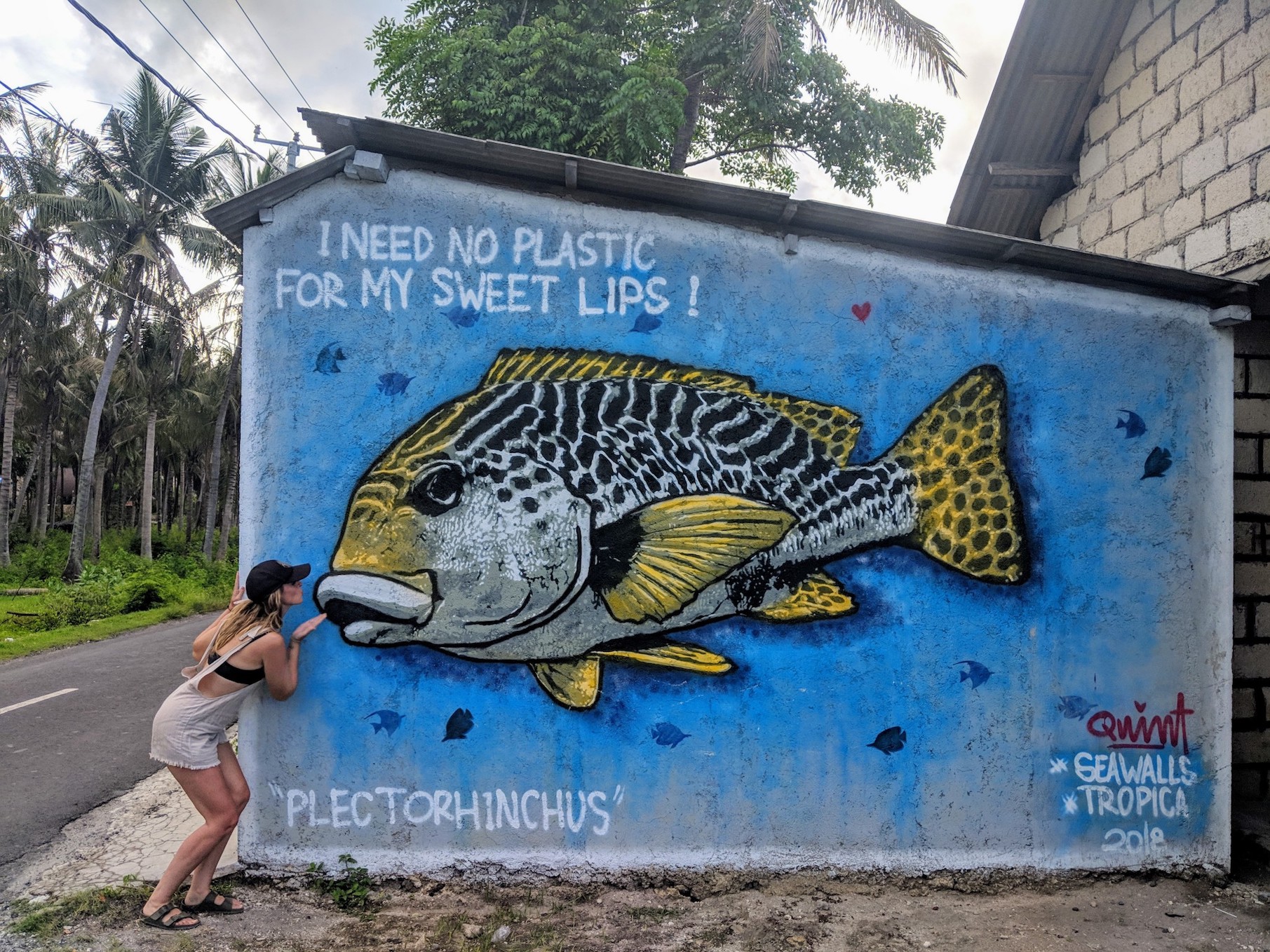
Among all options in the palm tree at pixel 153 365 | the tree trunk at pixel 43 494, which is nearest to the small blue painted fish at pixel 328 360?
the palm tree at pixel 153 365

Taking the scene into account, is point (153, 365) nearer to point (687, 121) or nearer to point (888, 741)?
point (687, 121)

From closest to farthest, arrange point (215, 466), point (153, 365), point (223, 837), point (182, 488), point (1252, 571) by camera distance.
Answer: point (223, 837) < point (1252, 571) < point (215, 466) < point (153, 365) < point (182, 488)

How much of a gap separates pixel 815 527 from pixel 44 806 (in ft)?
15.7

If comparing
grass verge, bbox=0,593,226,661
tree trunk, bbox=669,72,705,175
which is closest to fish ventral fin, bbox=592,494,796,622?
tree trunk, bbox=669,72,705,175

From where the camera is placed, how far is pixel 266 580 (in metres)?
3.39

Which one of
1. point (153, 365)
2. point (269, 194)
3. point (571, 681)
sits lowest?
point (571, 681)

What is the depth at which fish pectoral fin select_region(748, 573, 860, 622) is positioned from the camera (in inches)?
154

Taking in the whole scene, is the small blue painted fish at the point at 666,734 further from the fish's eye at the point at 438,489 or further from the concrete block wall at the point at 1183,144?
the concrete block wall at the point at 1183,144

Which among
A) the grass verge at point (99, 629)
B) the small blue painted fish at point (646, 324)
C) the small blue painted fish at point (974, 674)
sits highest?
the small blue painted fish at point (646, 324)

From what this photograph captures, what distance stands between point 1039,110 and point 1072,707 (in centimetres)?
445

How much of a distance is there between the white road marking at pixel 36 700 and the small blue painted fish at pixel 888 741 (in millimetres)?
7759

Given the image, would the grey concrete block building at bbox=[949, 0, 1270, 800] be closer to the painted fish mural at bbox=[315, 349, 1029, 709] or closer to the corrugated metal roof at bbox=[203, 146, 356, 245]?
the painted fish mural at bbox=[315, 349, 1029, 709]

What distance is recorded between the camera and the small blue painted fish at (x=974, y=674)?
3.98 meters
